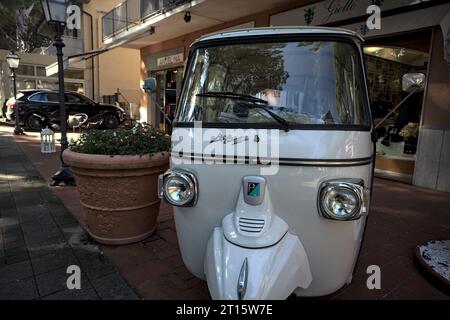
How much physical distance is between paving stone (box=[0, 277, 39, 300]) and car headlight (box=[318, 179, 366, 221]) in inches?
90.8

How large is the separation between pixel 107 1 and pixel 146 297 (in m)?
23.0

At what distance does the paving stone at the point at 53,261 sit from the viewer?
3.01 meters

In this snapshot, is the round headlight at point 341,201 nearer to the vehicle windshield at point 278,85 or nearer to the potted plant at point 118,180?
the vehicle windshield at point 278,85

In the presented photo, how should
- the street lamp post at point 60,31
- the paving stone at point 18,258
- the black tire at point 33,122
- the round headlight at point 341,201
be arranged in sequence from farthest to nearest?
1. the black tire at point 33,122
2. the street lamp post at point 60,31
3. the paving stone at point 18,258
4. the round headlight at point 341,201

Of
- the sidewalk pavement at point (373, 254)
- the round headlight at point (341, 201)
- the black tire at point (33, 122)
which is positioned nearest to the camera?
the round headlight at point (341, 201)

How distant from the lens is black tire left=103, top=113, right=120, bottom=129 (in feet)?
50.4

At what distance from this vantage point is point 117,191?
329 cm

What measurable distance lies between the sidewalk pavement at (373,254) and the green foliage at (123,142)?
994 millimetres

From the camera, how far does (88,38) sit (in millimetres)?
20969

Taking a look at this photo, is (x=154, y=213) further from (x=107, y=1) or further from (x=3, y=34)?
→ (x=3, y=34)

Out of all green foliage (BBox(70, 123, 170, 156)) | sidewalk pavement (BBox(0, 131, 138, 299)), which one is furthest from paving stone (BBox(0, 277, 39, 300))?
green foliage (BBox(70, 123, 170, 156))

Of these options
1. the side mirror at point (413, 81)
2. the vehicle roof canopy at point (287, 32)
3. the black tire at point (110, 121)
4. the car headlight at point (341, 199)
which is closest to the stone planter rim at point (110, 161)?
the vehicle roof canopy at point (287, 32)

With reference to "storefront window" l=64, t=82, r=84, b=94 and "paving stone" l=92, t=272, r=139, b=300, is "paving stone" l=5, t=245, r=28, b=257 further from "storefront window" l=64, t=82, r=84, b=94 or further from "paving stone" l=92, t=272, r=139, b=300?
"storefront window" l=64, t=82, r=84, b=94
